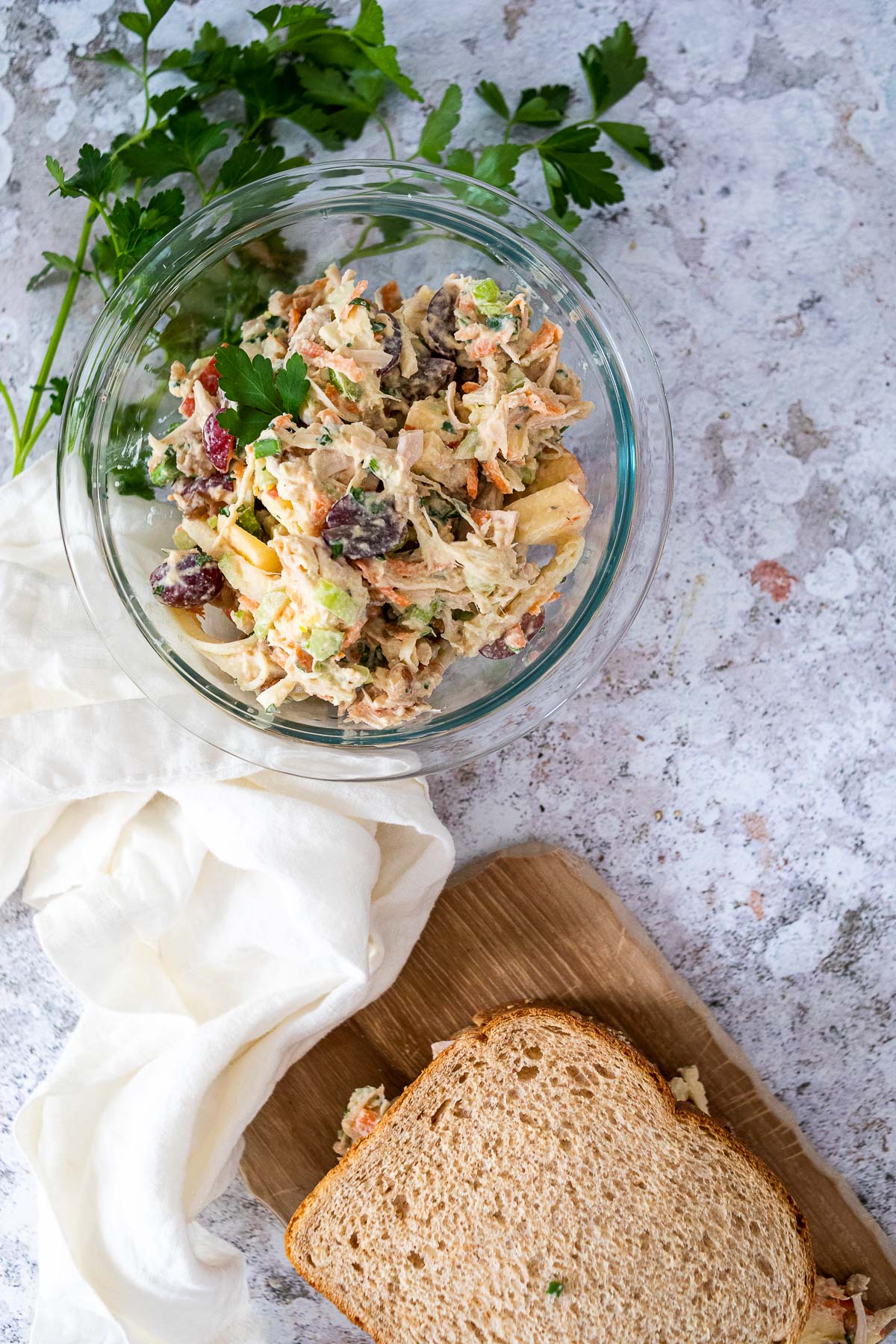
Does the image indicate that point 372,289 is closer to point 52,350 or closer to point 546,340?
point 546,340

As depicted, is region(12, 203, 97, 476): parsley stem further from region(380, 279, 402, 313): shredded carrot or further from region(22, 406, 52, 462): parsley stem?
region(380, 279, 402, 313): shredded carrot

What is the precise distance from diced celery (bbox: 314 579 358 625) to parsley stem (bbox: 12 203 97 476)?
34.2 inches

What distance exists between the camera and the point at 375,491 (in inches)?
52.0

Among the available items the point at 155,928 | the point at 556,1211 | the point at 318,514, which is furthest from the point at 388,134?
the point at 556,1211

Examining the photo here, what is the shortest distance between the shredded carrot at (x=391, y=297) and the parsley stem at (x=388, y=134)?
1.12 ft

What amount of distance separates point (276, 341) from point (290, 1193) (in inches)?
59.4

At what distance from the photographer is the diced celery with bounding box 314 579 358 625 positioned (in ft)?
4.21

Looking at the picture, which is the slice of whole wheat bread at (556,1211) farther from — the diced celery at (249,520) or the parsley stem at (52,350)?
the parsley stem at (52,350)

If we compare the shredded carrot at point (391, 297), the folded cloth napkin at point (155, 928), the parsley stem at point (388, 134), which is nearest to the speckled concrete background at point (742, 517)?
the parsley stem at point (388, 134)

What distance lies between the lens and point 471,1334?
1.93 metres

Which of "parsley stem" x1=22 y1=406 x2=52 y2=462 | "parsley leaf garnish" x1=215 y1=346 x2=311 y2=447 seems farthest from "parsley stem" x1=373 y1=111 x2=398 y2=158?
"parsley stem" x1=22 y1=406 x2=52 y2=462

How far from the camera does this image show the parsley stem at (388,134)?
179 cm

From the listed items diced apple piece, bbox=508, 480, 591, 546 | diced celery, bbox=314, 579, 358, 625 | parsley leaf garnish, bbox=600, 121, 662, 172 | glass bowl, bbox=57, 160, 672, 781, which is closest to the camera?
diced celery, bbox=314, 579, 358, 625

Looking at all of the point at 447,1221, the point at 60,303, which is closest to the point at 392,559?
the point at 60,303
